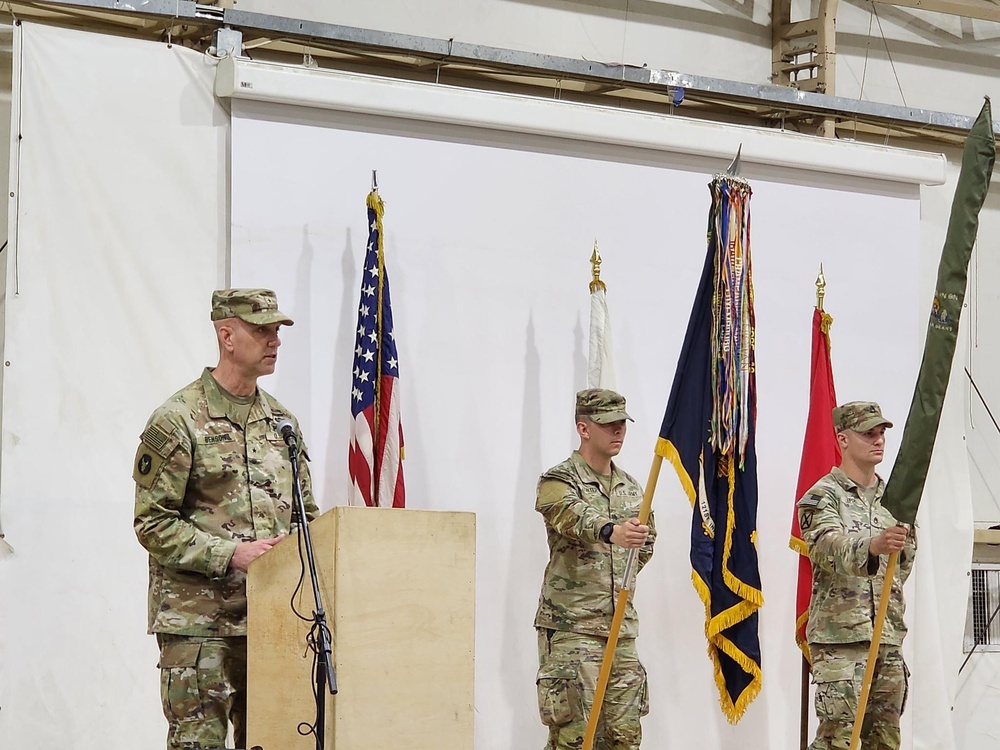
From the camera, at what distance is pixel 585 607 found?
16.6ft

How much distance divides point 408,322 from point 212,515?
2.20 metres

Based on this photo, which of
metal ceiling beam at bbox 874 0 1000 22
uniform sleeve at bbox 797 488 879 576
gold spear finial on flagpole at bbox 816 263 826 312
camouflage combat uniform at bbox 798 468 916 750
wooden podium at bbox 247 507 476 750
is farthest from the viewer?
metal ceiling beam at bbox 874 0 1000 22

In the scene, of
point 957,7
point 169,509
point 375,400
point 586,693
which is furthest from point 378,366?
point 957,7

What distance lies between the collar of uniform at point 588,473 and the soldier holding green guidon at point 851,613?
2.35ft

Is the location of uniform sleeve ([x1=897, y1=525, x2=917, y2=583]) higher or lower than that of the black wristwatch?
lower

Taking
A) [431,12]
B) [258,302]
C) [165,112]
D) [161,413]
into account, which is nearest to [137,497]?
[161,413]

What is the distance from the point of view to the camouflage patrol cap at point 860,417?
529 cm

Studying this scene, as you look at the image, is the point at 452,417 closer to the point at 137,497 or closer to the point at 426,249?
the point at 426,249

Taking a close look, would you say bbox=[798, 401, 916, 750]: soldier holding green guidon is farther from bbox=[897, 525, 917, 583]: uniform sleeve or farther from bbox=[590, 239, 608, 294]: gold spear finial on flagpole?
bbox=[590, 239, 608, 294]: gold spear finial on flagpole

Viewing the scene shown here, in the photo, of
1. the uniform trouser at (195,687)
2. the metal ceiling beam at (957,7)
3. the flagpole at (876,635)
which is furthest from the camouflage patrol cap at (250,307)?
the metal ceiling beam at (957,7)

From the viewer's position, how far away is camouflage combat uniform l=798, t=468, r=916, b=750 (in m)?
5.16

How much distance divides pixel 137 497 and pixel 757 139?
3.78 meters

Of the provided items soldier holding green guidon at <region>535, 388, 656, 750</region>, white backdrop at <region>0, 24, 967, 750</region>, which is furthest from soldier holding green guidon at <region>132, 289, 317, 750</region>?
white backdrop at <region>0, 24, 967, 750</region>

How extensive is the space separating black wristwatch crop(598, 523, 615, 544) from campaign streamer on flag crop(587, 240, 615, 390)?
43.5 inches
